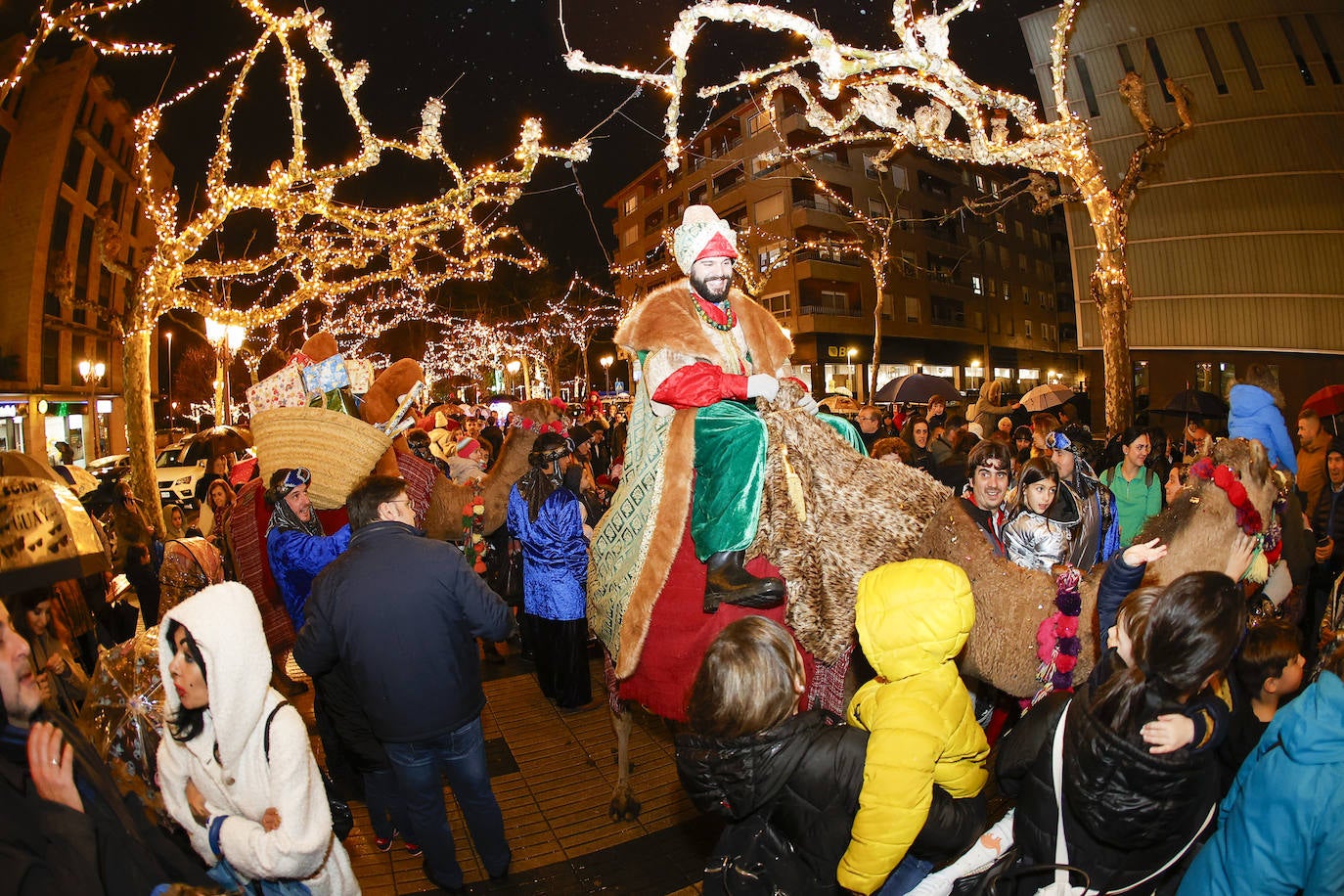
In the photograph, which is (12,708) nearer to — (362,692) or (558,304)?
(362,692)

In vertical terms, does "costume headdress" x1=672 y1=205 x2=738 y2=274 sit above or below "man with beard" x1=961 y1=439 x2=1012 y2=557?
above

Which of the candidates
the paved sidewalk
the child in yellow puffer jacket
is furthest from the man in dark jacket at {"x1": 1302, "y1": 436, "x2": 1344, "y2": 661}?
the child in yellow puffer jacket

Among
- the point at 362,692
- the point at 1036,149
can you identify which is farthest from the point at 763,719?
the point at 1036,149

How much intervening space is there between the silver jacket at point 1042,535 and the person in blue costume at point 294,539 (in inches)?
151

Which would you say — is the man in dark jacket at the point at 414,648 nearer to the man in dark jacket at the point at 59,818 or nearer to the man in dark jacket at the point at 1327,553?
the man in dark jacket at the point at 59,818

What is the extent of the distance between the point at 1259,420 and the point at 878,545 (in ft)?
13.1

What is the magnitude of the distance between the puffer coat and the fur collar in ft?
6.70

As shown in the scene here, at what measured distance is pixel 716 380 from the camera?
10.9 ft

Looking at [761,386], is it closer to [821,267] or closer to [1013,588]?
[1013,588]

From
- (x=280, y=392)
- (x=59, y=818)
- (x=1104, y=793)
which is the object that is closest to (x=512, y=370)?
(x=280, y=392)

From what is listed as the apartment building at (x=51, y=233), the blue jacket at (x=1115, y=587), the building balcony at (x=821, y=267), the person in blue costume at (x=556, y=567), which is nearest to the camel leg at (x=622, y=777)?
the person in blue costume at (x=556, y=567)

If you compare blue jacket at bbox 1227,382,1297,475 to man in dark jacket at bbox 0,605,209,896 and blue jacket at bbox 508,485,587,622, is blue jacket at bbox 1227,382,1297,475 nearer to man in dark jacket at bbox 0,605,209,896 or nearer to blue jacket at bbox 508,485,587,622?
blue jacket at bbox 508,485,587,622

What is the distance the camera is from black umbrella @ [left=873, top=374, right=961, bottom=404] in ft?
38.9

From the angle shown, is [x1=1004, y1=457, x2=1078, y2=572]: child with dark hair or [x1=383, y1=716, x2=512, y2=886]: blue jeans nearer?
[x1=383, y1=716, x2=512, y2=886]: blue jeans
